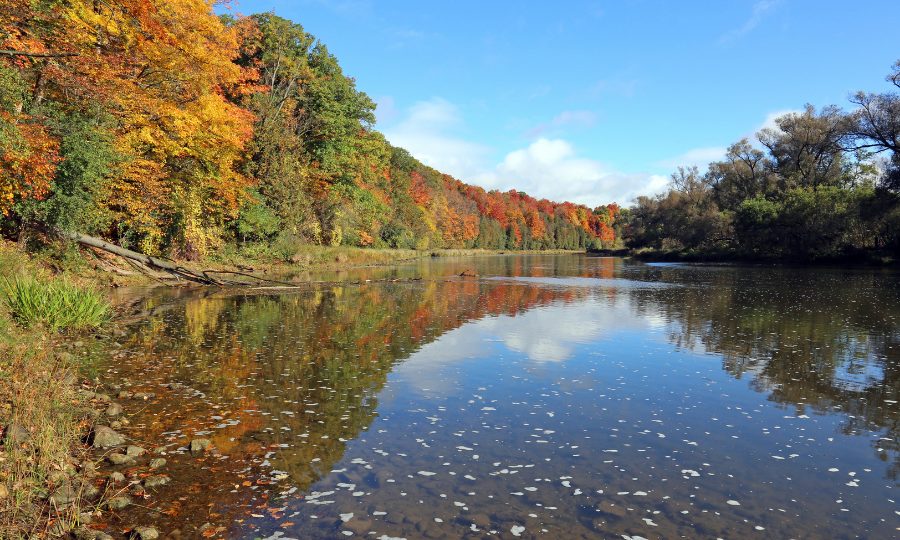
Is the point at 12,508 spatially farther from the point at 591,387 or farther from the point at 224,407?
the point at 591,387

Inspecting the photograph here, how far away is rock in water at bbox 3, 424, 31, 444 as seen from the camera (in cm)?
592

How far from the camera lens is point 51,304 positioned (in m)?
12.3

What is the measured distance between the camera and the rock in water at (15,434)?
592 cm

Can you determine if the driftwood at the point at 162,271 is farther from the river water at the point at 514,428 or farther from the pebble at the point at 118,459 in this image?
the pebble at the point at 118,459

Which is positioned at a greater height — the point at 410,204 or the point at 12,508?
the point at 410,204

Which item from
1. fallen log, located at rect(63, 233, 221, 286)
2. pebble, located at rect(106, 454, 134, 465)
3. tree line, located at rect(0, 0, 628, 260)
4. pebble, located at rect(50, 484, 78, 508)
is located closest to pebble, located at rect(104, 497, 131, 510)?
pebble, located at rect(50, 484, 78, 508)

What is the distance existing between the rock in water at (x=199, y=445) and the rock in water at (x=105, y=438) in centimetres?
98

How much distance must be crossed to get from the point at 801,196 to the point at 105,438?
66.5 metres

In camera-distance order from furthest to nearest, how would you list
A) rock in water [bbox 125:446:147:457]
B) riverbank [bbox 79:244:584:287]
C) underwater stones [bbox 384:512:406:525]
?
riverbank [bbox 79:244:584:287] < rock in water [bbox 125:446:147:457] < underwater stones [bbox 384:512:406:525]

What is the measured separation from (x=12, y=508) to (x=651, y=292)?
29.8 metres

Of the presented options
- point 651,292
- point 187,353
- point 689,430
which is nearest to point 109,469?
point 187,353

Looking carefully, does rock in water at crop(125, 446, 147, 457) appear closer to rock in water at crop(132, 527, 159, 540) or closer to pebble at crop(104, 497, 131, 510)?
pebble at crop(104, 497, 131, 510)

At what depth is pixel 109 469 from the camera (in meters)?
6.21

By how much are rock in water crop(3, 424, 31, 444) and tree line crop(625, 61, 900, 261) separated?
2310 inches
